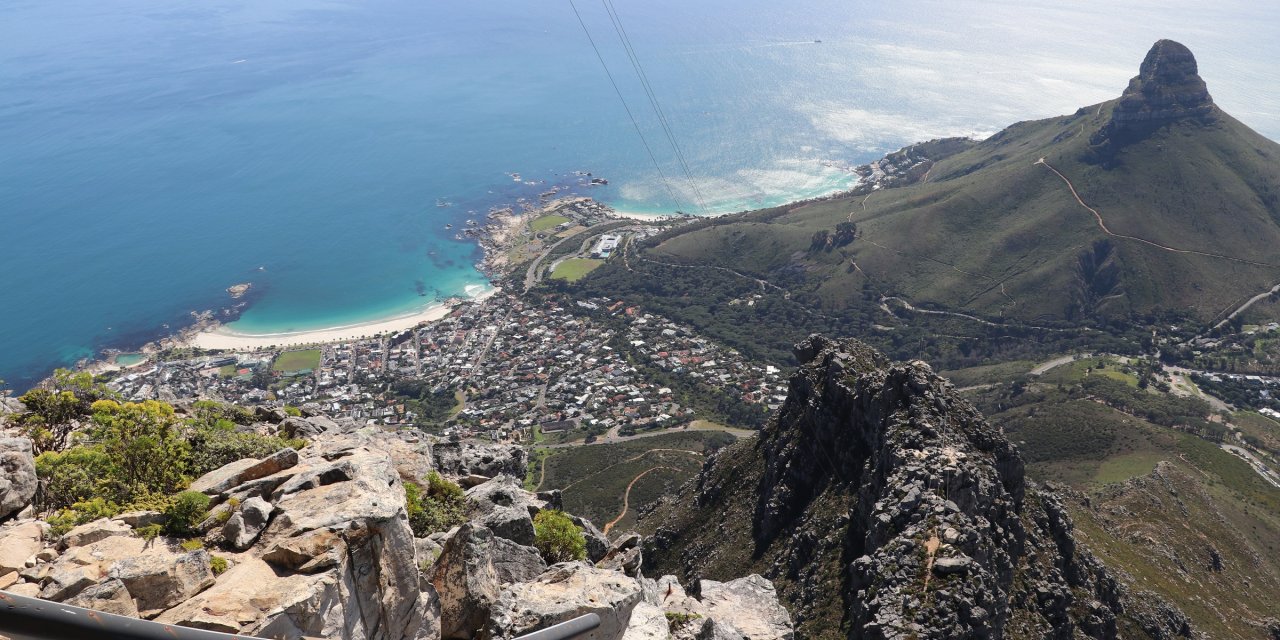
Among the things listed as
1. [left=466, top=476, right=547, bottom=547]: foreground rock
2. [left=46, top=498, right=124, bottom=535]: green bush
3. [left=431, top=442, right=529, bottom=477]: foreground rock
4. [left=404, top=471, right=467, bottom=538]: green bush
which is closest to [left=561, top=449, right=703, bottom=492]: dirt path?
[left=431, top=442, right=529, bottom=477]: foreground rock

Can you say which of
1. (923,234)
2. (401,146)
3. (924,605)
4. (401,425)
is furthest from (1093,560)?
(401,146)

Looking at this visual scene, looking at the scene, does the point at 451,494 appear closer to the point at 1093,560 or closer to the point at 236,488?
the point at 236,488

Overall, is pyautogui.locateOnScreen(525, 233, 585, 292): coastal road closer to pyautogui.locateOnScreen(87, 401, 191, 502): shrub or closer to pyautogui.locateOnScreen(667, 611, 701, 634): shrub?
pyautogui.locateOnScreen(87, 401, 191, 502): shrub

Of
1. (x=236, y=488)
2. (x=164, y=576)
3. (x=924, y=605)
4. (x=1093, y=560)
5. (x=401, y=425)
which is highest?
(x=164, y=576)

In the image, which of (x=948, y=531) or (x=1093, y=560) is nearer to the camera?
(x=948, y=531)

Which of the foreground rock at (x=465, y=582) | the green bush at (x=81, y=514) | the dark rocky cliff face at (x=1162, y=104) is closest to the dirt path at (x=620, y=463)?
the foreground rock at (x=465, y=582)

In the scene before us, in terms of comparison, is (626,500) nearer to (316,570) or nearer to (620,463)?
(620,463)

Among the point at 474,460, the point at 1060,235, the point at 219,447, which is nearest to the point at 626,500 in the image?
the point at 474,460
